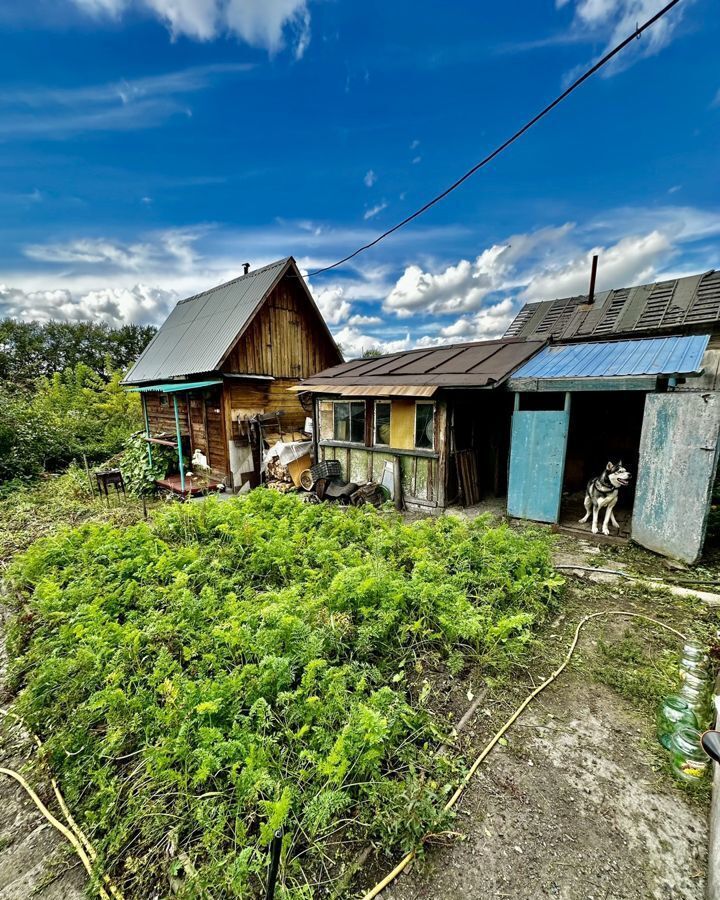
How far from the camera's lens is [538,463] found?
6.76m

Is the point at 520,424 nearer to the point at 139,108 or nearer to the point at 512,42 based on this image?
the point at 512,42

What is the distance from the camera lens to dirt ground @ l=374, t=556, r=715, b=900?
1875 mm

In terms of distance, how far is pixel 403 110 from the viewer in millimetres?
7195

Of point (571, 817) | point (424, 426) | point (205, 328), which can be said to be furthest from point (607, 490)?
point (205, 328)

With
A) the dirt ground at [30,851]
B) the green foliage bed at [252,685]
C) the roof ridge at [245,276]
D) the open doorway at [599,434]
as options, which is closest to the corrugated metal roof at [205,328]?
the roof ridge at [245,276]

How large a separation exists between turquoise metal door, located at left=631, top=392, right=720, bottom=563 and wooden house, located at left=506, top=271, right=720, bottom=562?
0.04 feet

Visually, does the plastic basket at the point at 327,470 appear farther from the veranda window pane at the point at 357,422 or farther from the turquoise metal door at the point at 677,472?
the turquoise metal door at the point at 677,472

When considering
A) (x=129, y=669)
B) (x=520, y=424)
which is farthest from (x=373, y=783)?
(x=520, y=424)

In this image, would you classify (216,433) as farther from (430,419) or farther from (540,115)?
(540,115)

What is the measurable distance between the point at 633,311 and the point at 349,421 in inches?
319

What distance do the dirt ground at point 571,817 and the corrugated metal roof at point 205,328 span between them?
973 cm

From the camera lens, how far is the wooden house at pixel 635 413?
5.24 m

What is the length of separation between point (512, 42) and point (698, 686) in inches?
303

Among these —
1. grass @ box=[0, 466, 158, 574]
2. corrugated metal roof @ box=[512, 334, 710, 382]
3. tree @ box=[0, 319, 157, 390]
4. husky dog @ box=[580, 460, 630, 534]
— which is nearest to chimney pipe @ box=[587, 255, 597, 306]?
corrugated metal roof @ box=[512, 334, 710, 382]
